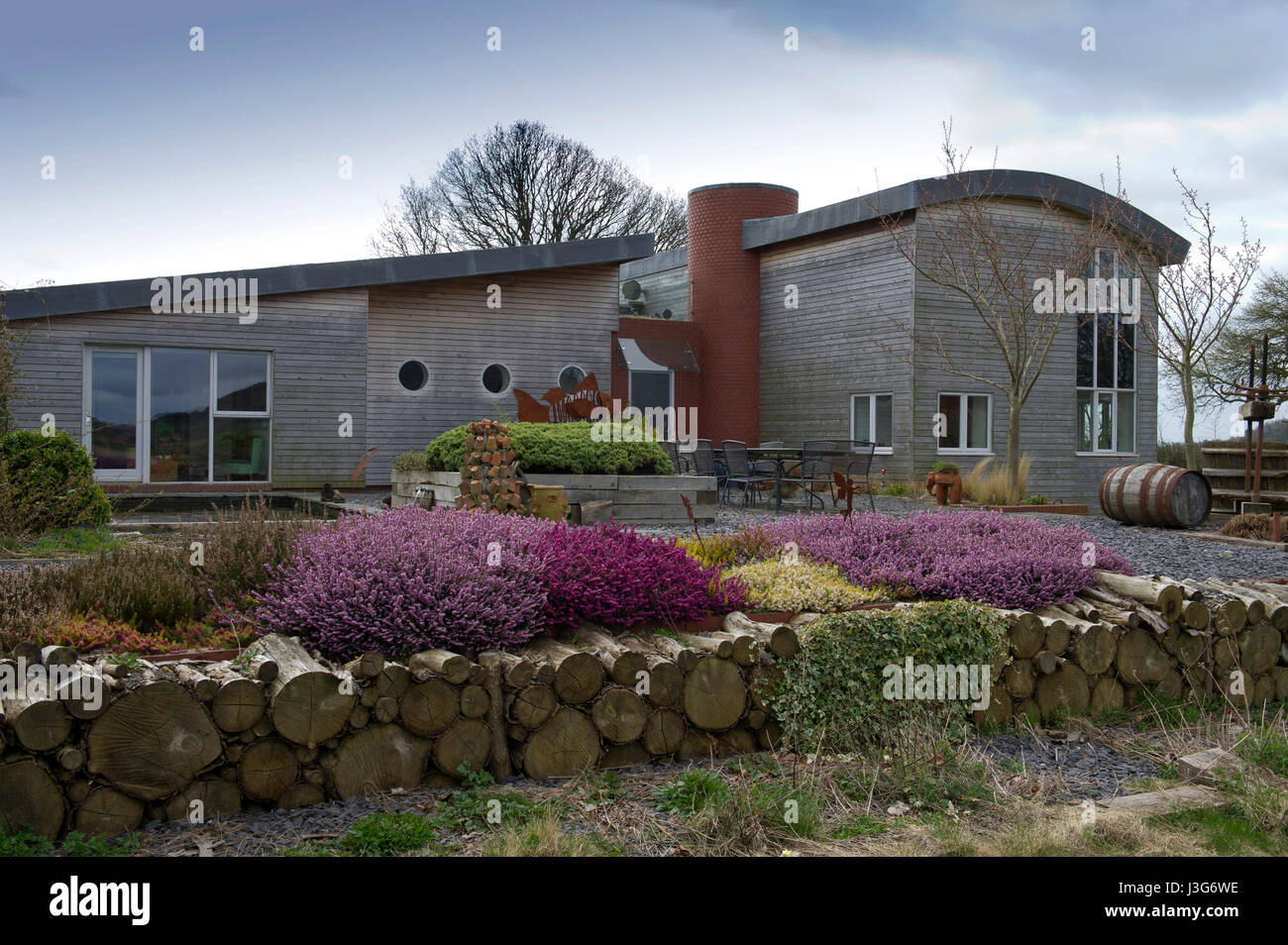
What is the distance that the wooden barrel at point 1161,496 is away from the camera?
11609mm

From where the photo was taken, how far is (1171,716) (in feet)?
16.2

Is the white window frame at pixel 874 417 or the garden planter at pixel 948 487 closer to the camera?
the garden planter at pixel 948 487

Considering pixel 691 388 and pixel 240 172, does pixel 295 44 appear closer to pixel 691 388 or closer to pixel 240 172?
pixel 240 172

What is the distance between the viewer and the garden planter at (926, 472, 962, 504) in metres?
13.5

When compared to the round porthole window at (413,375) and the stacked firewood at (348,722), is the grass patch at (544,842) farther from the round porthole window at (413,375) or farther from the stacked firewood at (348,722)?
the round porthole window at (413,375)

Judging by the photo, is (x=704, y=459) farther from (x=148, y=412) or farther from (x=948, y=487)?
(x=148, y=412)

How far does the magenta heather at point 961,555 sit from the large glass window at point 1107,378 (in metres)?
13.1

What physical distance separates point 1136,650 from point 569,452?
20.4 feet

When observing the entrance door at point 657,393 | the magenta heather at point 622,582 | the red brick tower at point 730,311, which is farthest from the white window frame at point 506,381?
the magenta heather at point 622,582

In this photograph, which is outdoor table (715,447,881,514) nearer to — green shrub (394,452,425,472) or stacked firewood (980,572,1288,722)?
green shrub (394,452,425,472)

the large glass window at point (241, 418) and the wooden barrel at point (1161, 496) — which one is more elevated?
the large glass window at point (241, 418)
